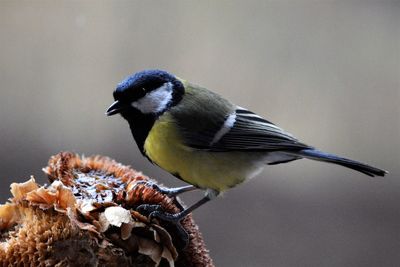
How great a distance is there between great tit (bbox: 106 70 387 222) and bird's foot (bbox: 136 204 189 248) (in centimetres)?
25

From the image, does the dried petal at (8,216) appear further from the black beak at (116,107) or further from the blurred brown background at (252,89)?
the blurred brown background at (252,89)

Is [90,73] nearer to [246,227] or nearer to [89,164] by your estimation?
[246,227]

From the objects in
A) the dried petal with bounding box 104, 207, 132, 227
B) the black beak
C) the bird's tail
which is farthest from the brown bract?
the bird's tail

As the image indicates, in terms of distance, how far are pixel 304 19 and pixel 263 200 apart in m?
0.81

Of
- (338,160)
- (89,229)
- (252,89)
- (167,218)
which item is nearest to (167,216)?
(167,218)

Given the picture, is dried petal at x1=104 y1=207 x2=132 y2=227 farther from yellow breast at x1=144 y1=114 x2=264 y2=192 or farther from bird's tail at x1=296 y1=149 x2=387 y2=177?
bird's tail at x1=296 y1=149 x2=387 y2=177

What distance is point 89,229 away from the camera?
0.78 m

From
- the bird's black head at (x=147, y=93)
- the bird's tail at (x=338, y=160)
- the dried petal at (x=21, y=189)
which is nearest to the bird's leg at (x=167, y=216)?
the dried petal at (x=21, y=189)

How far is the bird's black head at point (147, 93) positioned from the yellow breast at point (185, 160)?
34mm

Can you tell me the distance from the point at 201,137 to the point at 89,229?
1.54 feet

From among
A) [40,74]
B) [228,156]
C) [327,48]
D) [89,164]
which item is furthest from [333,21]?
[89,164]

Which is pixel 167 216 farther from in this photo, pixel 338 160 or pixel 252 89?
pixel 252 89

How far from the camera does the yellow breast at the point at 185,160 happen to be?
1179 millimetres

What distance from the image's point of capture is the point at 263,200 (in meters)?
2.46
